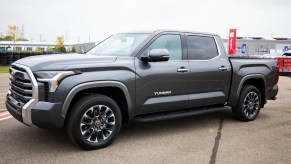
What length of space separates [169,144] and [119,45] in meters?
1.90

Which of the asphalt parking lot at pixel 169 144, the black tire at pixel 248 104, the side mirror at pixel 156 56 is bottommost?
the asphalt parking lot at pixel 169 144

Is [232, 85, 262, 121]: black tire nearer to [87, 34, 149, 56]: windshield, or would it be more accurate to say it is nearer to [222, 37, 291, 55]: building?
[87, 34, 149, 56]: windshield

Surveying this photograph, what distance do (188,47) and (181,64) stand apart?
44 cm

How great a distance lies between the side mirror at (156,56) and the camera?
16.5 feet

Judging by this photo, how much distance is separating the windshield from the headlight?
4.18 feet

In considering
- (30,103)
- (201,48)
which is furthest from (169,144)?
(30,103)

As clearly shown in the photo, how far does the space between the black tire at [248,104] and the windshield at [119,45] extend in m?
2.51

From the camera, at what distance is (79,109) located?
4.54 m

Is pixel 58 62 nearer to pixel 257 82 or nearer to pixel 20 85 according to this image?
pixel 20 85

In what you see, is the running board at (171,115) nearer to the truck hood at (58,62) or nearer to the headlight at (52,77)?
the truck hood at (58,62)

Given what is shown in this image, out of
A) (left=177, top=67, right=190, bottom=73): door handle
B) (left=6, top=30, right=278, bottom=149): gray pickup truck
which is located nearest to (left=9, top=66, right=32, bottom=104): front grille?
(left=6, top=30, right=278, bottom=149): gray pickup truck

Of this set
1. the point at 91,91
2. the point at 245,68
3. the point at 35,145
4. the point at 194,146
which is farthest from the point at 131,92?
the point at 245,68

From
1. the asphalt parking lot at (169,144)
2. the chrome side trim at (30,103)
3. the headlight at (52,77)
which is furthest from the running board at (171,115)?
the chrome side trim at (30,103)

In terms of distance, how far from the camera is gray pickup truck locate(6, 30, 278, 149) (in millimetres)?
4375
